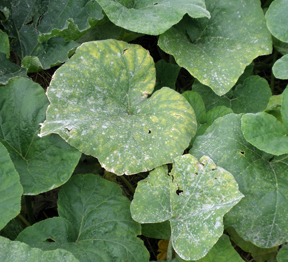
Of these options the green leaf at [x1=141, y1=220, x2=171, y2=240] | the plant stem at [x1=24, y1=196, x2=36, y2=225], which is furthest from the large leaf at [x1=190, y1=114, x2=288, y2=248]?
the plant stem at [x1=24, y1=196, x2=36, y2=225]

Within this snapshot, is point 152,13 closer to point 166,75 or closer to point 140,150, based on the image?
point 166,75

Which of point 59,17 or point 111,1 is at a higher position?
point 111,1

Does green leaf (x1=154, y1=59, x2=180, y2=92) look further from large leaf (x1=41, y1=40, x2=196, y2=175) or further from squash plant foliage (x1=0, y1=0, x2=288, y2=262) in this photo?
large leaf (x1=41, y1=40, x2=196, y2=175)

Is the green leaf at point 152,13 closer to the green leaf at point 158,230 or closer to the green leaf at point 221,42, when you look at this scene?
the green leaf at point 221,42

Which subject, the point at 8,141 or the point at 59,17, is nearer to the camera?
the point at 8,141

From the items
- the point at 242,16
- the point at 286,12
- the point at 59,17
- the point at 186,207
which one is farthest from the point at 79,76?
the point at 286,12

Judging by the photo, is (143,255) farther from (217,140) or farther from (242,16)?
(242,16)

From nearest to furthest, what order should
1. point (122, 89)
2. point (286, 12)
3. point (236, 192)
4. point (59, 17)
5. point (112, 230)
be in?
point (236, 192), point (112, 230), point (122, 89), point (286, 12), point (59, 17)
